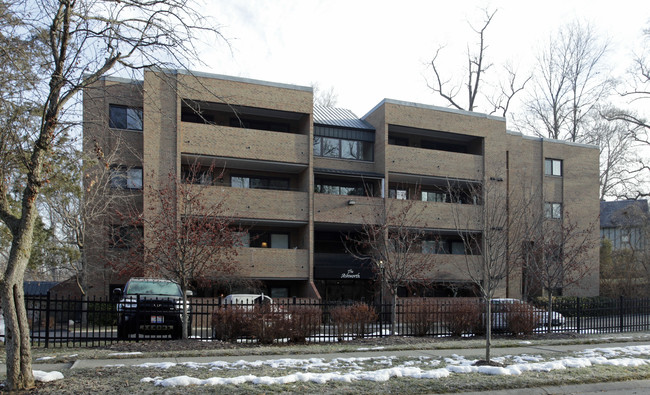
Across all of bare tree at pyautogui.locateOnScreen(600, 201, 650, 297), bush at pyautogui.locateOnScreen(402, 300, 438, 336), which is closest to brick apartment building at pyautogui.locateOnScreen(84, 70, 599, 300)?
bare tree at pyautogui.locateOnScreen(600, 201, 650, 297)

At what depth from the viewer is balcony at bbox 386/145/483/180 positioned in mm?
29516

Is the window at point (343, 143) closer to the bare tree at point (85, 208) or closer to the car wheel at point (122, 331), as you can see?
the bare tree at point (85, 208)

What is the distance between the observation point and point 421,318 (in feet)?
51.9

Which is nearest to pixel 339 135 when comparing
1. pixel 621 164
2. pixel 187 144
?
pixel 187 144

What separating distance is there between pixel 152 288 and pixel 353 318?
6680 millimetres

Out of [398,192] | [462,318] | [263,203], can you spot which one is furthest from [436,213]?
[462,318]

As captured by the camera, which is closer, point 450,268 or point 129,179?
point 129,179

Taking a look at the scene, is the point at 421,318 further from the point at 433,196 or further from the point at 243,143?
the point at 433,196

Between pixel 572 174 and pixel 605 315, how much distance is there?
19.2 m

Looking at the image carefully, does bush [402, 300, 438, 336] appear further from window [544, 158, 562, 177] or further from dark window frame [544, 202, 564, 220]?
window [544, 158, 562, 177]

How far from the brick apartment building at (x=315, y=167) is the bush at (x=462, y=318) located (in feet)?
27.5

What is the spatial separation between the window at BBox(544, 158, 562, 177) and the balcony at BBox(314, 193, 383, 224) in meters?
14.0

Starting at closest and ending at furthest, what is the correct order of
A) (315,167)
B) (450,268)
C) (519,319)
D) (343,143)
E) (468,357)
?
(468,357) → (519,319) → (315,167) → (450,268) → (343,143)

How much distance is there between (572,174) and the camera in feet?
117
